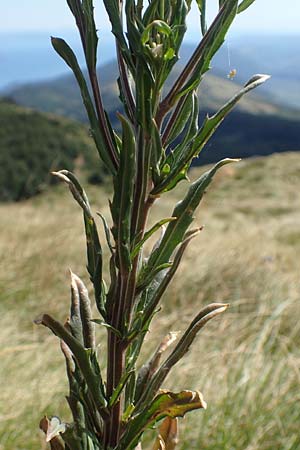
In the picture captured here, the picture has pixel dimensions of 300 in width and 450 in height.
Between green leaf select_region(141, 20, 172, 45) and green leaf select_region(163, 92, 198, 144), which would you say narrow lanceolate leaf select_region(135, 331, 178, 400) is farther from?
green leaf select_region(141, 20, 172, 45)

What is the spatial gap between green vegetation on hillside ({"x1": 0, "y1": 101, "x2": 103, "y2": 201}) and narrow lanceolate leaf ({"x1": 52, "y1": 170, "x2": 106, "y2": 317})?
3365 cm

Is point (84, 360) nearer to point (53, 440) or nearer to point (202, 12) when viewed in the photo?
point (53, 440)

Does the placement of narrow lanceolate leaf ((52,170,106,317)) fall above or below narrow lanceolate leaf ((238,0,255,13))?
below

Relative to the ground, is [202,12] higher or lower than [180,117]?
higher

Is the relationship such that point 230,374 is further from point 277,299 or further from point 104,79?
point 104,79

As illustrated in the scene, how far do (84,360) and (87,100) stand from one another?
340 mm

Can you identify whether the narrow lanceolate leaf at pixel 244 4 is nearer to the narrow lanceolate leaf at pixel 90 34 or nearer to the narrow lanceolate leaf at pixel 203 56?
the narrow lanceolate leaf at pixel 203 56

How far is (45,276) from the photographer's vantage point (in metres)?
4.75

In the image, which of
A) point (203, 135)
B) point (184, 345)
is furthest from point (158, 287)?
point (203, 135)

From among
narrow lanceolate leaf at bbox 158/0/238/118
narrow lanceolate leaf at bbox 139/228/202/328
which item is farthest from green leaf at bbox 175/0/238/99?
narrow lanceolate leaf at bbox 139/228/202/328

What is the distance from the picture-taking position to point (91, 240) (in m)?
0.82

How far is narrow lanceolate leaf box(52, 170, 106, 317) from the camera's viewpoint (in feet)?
2.62

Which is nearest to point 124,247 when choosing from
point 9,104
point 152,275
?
point 152,275

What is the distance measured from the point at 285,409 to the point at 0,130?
141 feet
